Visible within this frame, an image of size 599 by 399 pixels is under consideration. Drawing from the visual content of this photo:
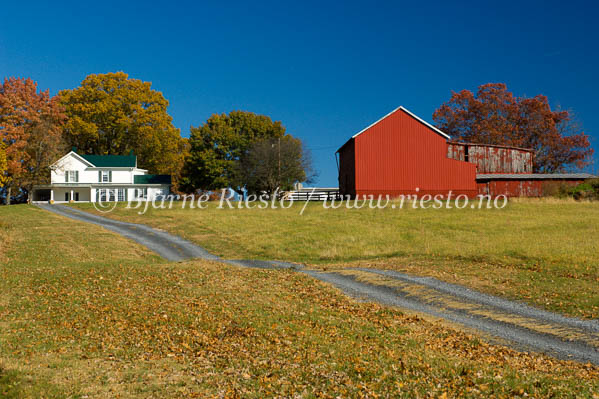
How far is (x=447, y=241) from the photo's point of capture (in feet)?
91.5

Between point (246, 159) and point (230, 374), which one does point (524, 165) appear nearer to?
point (246, 159)

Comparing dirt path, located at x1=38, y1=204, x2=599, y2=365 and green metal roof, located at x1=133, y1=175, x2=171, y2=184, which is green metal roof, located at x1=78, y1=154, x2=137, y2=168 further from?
dirt path, located at x1=38, y1=204, x2=599, y2=365

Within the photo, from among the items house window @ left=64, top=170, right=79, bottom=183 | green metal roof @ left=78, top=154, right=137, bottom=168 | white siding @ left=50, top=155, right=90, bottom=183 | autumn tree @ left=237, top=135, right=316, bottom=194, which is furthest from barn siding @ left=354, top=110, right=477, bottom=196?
house window @ left=64, top=170, right=79, bottom=183

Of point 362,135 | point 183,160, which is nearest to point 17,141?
point 183,160

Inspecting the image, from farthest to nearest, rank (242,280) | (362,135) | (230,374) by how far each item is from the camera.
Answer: (362,135) < (242,280) < (230,374)

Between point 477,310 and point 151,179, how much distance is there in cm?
6781

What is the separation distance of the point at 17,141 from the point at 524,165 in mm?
64422

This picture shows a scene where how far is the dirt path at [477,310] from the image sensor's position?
11.2 meters

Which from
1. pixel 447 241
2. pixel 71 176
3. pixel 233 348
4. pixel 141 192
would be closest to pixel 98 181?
pixel 71 176

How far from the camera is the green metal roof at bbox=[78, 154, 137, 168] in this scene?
72500 millimetres

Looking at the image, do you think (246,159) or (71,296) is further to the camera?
(246,159)

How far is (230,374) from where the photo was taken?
8.50m

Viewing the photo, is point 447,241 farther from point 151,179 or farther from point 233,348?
point 151,179

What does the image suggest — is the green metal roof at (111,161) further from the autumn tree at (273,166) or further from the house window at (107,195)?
the autumn tree at (273,166)
